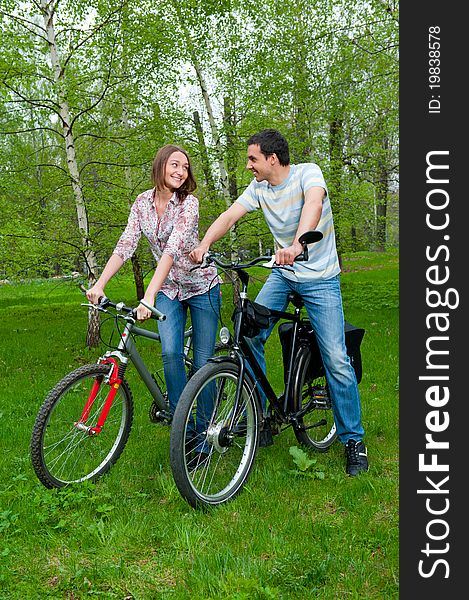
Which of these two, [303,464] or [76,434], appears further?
[303,464]

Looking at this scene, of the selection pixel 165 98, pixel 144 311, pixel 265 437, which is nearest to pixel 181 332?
pixel 144 311

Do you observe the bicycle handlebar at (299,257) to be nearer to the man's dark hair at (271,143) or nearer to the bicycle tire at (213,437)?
the bicycle tire at (213,437)

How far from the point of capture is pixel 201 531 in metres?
3.57

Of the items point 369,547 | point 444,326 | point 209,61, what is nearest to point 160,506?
point 369,547

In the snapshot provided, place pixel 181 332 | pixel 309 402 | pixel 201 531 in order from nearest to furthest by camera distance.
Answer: pixel 201 531 < pixel 181 332 < pixel 309 402

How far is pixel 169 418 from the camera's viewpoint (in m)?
4.63

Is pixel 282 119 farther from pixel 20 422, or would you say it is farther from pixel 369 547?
pixel 369 547

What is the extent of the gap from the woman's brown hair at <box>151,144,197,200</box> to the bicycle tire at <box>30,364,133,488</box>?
1339 mm

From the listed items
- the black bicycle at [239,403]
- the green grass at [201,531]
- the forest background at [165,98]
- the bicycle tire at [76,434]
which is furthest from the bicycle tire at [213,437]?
the forest background at [165,98]

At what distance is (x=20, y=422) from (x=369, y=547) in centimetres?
412

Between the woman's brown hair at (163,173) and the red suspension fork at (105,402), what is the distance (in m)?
1.27

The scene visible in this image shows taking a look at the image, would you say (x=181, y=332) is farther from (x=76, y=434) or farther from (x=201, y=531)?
(x=201, y=531)

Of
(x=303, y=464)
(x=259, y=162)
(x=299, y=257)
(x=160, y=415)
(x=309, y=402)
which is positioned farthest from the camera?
(x=309, y=402)

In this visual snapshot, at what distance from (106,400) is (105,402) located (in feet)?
0.05
